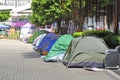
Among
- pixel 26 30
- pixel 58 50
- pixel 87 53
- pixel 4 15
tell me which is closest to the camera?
pixel 87 53

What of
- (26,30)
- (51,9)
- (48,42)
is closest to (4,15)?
(26,30)

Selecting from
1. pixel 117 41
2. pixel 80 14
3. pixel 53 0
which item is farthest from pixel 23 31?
pixel 117 41

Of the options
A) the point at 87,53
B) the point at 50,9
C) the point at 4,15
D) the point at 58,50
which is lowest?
the point at 58,50

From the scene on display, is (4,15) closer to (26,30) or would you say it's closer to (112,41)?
(26,30)

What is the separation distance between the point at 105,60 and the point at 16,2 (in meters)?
103

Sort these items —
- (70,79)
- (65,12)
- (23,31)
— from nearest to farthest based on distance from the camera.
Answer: (70,79) → (65,12) → (23,31)

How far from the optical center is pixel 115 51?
16.8 m

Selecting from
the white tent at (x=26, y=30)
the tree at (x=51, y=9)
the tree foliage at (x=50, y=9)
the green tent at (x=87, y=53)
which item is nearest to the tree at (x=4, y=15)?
the white tent at (x=26, y=30)

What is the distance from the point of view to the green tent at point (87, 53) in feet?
56.8

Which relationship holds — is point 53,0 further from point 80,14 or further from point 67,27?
point 80,14

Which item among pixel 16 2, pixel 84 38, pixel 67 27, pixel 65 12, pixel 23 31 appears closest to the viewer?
pixel 84 38

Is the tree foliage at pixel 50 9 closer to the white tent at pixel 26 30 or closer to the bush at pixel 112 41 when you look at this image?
the white tent at pixel 26 30

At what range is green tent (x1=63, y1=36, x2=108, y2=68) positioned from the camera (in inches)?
682

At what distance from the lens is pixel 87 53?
693 inches
